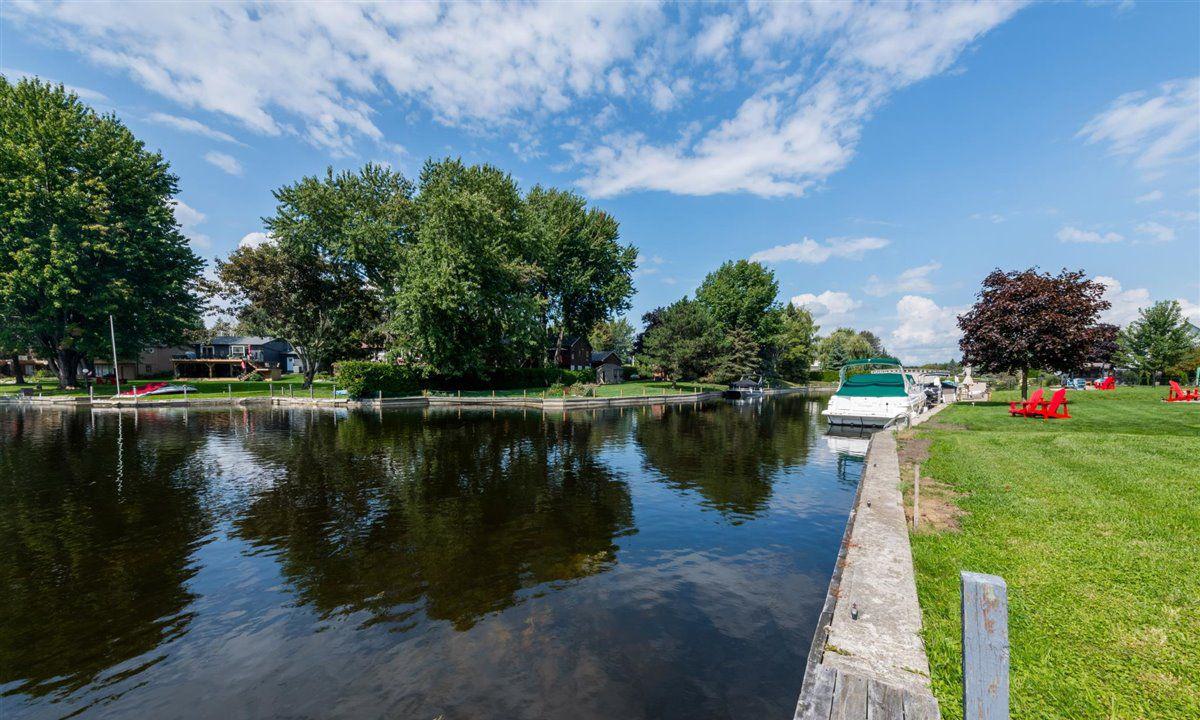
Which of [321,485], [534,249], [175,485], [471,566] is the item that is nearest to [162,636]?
[471,566]

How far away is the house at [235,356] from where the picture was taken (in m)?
72.8

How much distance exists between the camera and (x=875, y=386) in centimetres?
2705

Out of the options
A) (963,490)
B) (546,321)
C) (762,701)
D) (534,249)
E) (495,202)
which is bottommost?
(762,701)

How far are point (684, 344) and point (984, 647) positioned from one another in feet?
187

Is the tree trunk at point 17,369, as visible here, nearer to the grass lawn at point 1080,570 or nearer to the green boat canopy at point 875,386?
the green boat canopy at point 875,386

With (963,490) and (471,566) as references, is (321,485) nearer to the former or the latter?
(471,566)

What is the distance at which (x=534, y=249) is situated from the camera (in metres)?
54.1

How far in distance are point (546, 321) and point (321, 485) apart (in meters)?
50.7

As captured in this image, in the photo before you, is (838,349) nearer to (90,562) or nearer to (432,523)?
(432,523)

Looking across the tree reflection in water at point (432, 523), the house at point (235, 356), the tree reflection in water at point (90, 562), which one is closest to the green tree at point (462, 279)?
the tree reflection in water at point (432, 523)

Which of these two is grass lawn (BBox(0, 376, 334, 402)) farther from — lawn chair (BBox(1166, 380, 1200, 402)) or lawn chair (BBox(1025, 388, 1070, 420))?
lawn chair (BBox(1166, 380, 1200, 402))

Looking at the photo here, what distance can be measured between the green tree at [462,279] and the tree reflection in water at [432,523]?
908 inches

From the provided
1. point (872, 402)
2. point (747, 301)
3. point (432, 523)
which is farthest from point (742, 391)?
point (432, 523)

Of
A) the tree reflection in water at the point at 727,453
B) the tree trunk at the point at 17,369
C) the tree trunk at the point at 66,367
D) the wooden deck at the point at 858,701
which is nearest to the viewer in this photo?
the wooden deck at the point at 858,701
